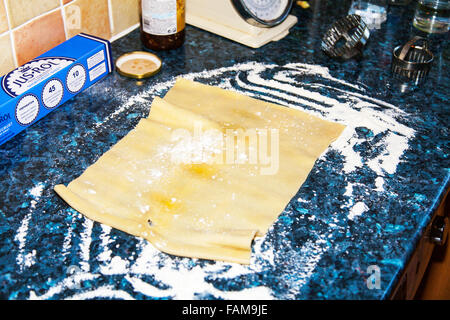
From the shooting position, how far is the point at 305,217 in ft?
2.31

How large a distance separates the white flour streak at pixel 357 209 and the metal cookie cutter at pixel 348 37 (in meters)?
0.42

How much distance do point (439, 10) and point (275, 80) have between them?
18.6 inches

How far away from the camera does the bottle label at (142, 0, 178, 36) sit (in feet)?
3.10

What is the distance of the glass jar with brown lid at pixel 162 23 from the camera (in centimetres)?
95

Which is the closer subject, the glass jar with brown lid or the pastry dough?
the pastry dough

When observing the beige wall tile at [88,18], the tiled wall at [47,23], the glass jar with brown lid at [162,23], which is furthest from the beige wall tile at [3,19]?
the glass jar with brown lid at [162,23]

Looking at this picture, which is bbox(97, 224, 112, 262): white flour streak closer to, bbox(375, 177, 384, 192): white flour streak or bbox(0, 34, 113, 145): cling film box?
bbox(0, 34, 113, 145): cling film box

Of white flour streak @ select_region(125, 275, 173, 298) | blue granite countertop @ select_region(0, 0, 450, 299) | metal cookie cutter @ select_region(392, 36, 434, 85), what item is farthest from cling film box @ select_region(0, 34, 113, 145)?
metal cookie cutter @ select_region(392, 36, 434, 85)

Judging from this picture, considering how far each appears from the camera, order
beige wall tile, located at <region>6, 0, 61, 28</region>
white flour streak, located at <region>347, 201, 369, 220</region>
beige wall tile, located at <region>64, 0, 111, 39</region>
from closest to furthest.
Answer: white flour streak, located at <region>347, 201, 369, 220</region>
beige wall tile, located at <region>6, 0, 61, 28</region>
beige wall tile, located at <region>64, 0, 111, 39</region>

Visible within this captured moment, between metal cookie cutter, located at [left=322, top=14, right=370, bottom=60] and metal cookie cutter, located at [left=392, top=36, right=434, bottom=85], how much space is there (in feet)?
0.24

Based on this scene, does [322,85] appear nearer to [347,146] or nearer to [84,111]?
[347,146]

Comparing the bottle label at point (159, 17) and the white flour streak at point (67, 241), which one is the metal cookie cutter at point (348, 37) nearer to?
the bottle label at point (159, 17)

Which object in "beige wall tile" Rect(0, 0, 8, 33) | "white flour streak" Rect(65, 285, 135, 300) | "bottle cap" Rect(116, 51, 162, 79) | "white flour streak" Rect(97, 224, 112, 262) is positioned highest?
"beige wall tile" Rect(0, 0, 8, 33)

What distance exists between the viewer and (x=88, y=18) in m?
0.98
